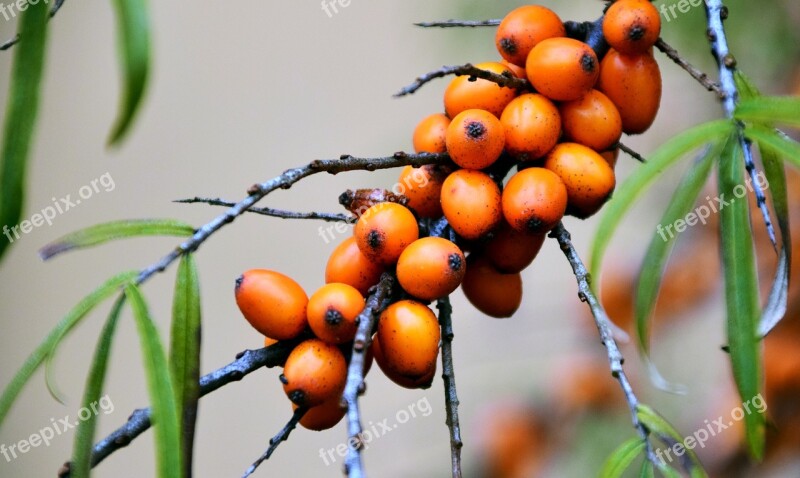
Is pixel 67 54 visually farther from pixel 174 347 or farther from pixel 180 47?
pixel 174 347

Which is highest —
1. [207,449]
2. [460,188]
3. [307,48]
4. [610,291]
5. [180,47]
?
[180,47]

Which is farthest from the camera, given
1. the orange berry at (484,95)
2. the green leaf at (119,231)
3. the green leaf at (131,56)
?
the orange berry at (484,95)

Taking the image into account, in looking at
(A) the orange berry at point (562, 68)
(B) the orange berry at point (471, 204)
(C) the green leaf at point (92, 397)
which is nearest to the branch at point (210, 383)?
(C) the green leaf at point (92, 397)

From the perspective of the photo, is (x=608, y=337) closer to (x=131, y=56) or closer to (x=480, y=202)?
(x=480, y=202)

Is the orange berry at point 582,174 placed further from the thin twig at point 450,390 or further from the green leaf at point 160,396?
the green leaf at point 160,396

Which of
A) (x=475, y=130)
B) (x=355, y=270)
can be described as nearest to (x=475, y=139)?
(x=475, y=130)

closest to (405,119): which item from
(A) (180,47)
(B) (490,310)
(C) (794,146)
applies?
(A) (180,47)

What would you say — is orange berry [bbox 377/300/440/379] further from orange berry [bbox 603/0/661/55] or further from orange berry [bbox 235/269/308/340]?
orange berry [bbox 603/0/661/55]
